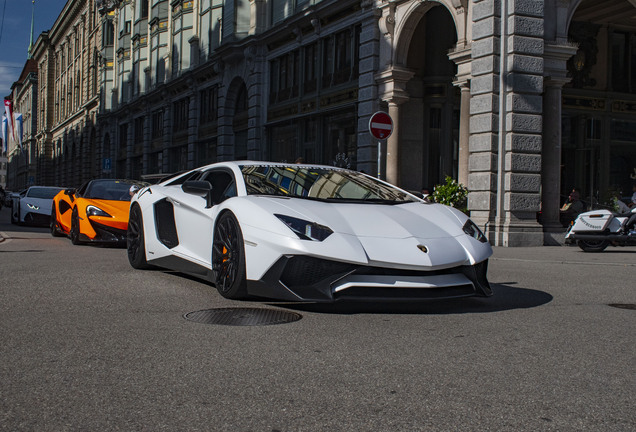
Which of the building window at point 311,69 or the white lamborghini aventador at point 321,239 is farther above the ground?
the building window at point 311,69

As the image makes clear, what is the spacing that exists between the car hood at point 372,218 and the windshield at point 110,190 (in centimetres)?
748

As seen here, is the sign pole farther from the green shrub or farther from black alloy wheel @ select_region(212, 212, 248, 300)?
black alloy wheel @ select_region(212, 212, 248, 300)

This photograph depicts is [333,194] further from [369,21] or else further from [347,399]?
[369,21]

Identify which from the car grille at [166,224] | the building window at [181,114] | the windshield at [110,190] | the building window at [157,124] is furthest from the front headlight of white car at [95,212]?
the building window at [157,124]

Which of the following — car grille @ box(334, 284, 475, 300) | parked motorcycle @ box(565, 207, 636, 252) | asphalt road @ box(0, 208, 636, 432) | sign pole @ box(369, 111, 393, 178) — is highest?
sign pole @ box(369, 111, 393, 178)

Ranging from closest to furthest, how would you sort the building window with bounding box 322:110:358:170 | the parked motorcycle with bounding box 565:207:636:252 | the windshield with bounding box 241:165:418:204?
the windshield with bounding box 241:165:418:204, the parked motorcycle with bounding box 565:207:636:252, the building window with bounding box 322:110:358:170

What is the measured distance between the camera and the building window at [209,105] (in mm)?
31962

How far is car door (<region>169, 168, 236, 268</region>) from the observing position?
6175 millimetres

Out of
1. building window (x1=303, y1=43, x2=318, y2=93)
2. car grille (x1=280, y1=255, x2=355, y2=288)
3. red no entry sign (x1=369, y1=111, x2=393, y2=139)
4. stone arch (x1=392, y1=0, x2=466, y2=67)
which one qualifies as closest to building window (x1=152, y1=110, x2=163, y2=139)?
building window (x1=303, y1=43, x2=318, y2=93)

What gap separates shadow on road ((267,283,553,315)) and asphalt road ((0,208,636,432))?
0.02m

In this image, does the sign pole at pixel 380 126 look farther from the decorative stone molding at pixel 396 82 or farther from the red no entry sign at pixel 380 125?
the decorative stone molding at pixel 396 82

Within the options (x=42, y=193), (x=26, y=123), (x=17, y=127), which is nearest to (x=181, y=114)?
(x=42, y=193)

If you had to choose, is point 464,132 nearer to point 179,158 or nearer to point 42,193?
point 42,193

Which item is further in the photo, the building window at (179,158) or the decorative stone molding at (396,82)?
the building window at (179,158)
